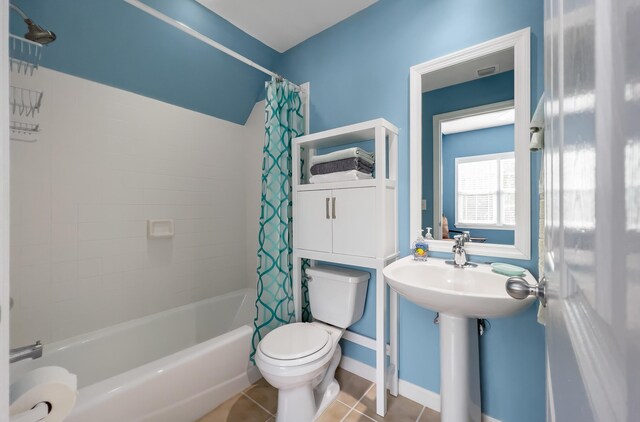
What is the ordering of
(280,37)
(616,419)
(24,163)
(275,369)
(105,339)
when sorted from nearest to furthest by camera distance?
(616,419) → (275,369) → (24,163) → (105,339) → (280,37)

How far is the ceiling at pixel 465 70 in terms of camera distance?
1.35 metres

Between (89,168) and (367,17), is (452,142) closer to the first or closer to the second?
(367,17)

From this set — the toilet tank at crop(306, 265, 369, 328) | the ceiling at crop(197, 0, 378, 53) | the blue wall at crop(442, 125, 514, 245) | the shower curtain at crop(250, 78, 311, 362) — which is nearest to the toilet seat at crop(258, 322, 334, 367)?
the toilet tank at crop(306, 265, 369, 328)

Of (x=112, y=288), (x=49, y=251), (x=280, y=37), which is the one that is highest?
(x=280, y=37)

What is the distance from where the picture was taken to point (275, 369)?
130 centimetres

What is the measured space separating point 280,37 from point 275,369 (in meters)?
2.31

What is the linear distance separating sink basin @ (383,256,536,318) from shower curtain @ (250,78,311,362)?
831 mm

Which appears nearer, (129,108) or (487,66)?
(487,66)

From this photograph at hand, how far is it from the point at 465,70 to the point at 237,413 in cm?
234

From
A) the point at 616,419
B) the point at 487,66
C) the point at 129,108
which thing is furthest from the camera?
the point at 129,108

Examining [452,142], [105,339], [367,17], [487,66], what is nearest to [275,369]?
[105,339]

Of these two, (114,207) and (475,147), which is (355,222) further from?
(114,207)

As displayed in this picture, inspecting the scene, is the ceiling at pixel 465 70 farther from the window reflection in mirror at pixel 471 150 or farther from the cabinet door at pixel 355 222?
the cabinet door at pixel 355 222

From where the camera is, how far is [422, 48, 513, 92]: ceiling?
4.43 ft
